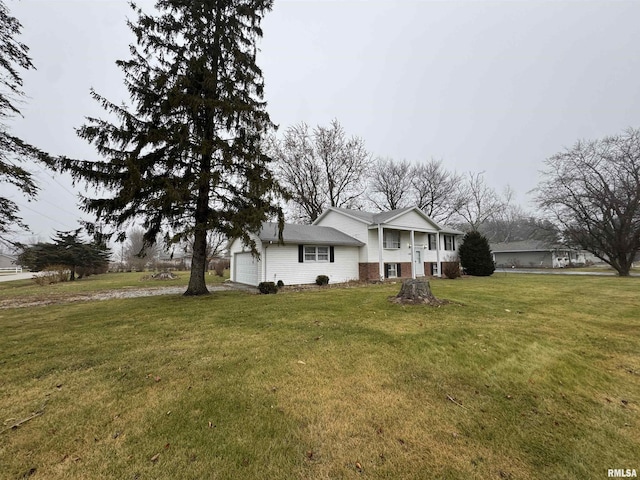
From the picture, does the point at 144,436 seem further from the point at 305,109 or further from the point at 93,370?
the point at 305,109

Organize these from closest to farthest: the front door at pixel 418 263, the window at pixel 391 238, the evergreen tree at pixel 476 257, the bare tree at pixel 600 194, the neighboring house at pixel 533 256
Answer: the window at pixel 391 238
the bare tree at pixel 600 194
the front door at pixel 418 263
the evergreen tree at pixel 476 257
the neighboring house at pixel 533 256

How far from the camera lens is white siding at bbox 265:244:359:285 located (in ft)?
49.2

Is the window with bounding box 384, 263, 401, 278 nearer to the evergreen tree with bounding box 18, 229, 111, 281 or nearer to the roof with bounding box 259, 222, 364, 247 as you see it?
the roof with bounding box 259, 222, 364, 247

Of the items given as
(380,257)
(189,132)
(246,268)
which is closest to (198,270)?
(189,132)

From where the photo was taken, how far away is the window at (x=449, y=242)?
24.2 m

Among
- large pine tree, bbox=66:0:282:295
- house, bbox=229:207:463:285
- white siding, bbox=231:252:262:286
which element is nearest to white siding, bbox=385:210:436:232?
house, bbox=229:207:463:285

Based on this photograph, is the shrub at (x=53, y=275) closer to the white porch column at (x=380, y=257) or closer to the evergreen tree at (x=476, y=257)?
the white porch column at (x=380, y=257)

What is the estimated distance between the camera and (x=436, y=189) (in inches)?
1208

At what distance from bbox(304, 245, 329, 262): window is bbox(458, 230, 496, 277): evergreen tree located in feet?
45.1

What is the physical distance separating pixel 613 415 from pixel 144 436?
519cm

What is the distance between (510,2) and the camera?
1702 centimetres

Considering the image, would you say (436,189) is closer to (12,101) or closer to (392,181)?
(392,181)

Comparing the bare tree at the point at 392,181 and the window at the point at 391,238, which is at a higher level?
the bare tree at the point at 392,181

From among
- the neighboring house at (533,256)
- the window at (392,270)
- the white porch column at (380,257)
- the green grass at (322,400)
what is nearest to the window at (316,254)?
the white porch column at (380,257)
